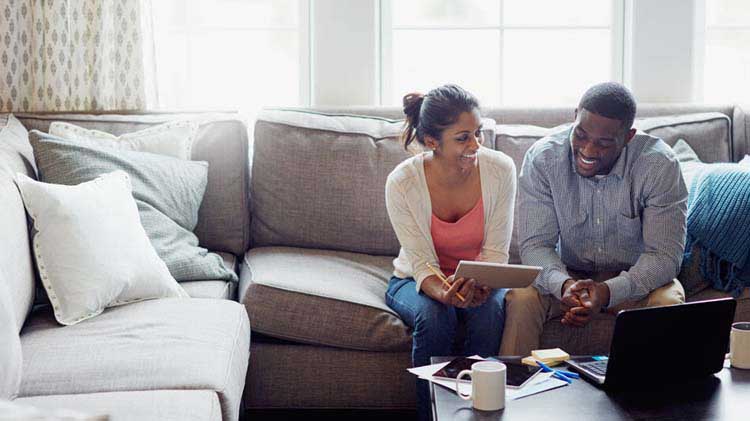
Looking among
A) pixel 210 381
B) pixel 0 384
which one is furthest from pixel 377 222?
pixel 0 384

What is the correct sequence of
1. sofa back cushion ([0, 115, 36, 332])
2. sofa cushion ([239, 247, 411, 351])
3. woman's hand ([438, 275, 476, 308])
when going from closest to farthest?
sofa back cushion ([0, 115, 36, 332]) → woman's hand ([438, 275, 476, 308]) → sofa cushion ([239, 247, 411, 351])

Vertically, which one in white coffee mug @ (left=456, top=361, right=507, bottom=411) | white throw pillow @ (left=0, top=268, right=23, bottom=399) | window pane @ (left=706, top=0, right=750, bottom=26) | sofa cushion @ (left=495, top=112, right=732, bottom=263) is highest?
window pane @ (left=706, top=0, right=750, bottom=26)

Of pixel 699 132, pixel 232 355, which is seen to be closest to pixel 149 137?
pixel 232 355

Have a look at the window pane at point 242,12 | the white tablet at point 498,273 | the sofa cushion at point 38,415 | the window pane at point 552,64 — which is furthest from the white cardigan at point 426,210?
the sofa cushion at point 38,415

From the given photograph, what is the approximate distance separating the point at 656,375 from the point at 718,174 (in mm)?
1143

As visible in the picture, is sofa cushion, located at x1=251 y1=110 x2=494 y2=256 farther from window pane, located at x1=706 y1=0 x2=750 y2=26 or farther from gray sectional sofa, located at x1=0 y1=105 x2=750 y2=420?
window pane, located at x1=706 y1=0 x2=750 y2=26

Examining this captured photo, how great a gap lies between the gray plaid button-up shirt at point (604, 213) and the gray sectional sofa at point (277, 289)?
0.19m

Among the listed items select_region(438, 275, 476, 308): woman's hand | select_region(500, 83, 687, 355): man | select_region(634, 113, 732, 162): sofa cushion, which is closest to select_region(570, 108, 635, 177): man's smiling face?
select_region(500, 83, 687, 355): man

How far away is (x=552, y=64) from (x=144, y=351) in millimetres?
2253

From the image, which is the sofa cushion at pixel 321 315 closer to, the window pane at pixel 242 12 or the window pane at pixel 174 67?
the window pane at pixel 174 67

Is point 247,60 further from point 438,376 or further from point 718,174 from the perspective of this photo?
point 438,376

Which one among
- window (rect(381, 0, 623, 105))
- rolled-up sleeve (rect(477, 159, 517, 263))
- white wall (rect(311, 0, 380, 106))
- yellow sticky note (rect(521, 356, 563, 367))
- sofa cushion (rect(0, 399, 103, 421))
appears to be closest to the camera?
sofa cushion (rect(0, 399, 103, 421))

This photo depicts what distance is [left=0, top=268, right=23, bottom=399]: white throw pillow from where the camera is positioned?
6.05 ft

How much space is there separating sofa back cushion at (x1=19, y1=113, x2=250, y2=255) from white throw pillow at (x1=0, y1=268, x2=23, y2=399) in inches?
51.6
